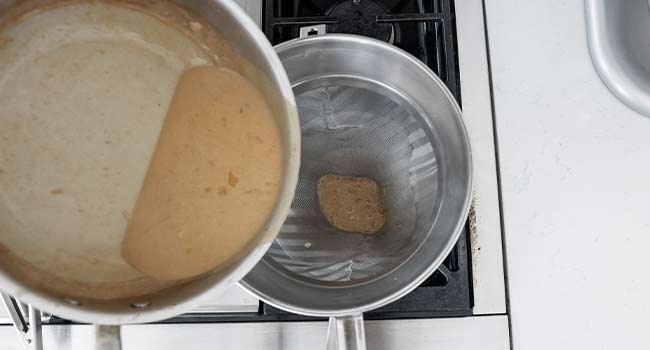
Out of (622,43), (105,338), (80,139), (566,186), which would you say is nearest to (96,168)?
(80,139)

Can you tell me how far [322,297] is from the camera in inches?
23.6

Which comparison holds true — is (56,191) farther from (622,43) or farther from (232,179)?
(622,43)

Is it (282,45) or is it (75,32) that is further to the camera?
(282,45)

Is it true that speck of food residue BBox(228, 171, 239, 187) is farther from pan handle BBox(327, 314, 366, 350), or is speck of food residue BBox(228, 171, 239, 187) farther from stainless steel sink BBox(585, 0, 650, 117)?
stainless steel sink BBox(585, 0, 650, 117)

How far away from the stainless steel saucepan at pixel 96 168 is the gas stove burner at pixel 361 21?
228 mm

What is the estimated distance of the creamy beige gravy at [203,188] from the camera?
1.55ft

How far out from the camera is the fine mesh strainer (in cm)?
61

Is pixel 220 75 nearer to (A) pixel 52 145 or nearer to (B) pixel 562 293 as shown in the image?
(A) pixel 52 145

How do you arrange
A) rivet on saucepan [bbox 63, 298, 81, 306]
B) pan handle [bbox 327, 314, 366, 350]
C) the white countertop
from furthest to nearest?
the white countertop, pan handle [bbox 327, 314, 366, 350], rivet on saucepan [bbox 63, 298, 81, 306]

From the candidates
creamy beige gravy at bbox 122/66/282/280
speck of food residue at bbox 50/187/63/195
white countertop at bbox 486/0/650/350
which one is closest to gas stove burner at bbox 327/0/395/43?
white countertop at bbox 486/0/650/350

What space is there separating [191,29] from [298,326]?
34 cm

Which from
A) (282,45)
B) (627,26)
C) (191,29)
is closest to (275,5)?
(282,45)

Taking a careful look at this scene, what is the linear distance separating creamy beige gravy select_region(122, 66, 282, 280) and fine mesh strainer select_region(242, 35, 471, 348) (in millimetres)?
124

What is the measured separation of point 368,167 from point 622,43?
353 millimetres
